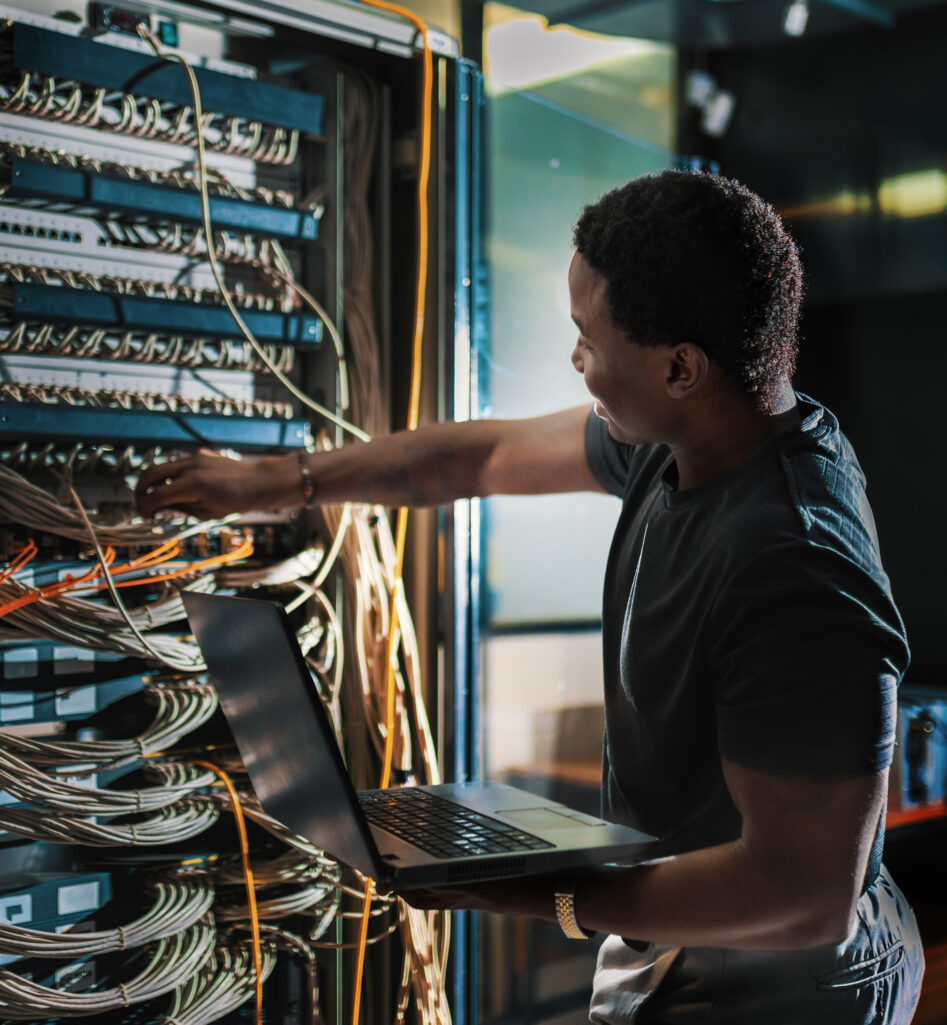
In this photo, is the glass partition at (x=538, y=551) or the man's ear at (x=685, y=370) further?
the glass partition at (x=538, y=551)

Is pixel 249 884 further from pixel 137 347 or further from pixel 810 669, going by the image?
pixel 810 669

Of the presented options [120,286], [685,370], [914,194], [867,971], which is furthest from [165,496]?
[914,194]

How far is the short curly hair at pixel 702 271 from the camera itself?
1.01m

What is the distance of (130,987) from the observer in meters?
1.30

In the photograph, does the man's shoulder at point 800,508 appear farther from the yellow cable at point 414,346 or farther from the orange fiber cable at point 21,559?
the orange fiber cable at point 21,559

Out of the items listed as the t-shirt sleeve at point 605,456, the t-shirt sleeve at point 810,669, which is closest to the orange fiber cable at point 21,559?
the t-shirt sleeve at point 605,456

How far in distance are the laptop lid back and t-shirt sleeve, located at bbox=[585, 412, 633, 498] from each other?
0.53m

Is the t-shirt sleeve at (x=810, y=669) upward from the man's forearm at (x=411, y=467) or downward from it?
downward

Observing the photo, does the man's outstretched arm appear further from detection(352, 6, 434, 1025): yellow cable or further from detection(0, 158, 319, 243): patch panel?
detection(0, 158, 319, 243): patch panel

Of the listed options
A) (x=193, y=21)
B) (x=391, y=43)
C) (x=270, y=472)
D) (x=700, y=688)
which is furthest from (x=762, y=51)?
(x=700, y=688)

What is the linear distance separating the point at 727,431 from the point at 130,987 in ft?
3.06

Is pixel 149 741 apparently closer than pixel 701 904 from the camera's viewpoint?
No

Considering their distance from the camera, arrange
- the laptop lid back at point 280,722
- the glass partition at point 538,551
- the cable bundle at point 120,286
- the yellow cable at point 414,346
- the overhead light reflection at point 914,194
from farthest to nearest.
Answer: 1. the overhead light reflection at point 914,194
2. the glass partition at point 538,551
3. the yellow cable at point 414,346
4. the cable bundle at point 120,286
5. the laptop lid back at point 280,722

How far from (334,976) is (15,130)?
1166 mm
